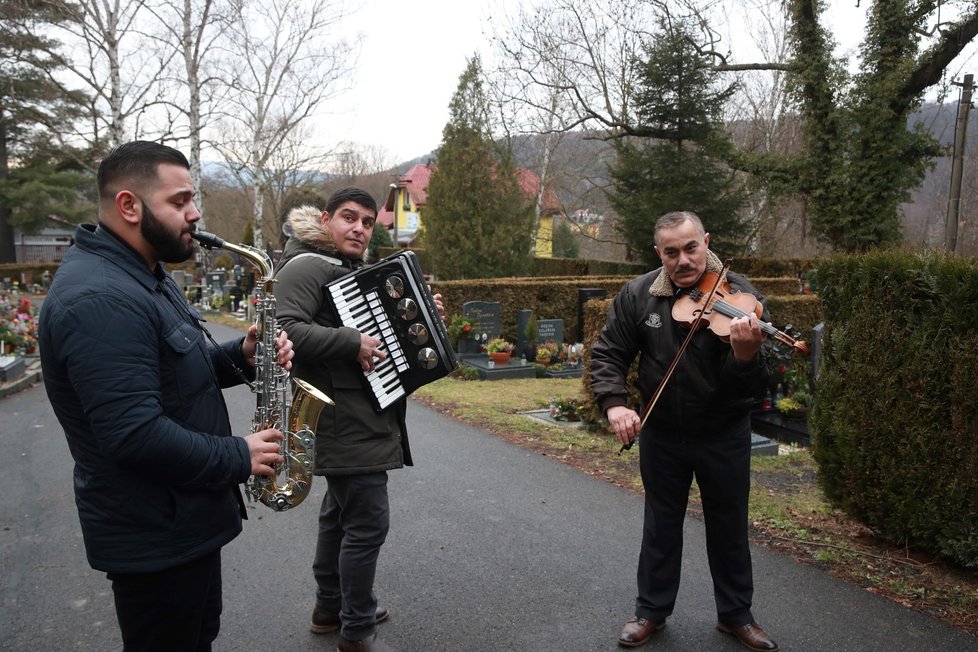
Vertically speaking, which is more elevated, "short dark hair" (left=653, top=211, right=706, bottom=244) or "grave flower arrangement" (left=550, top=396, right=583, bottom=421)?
"short dark hair" (left=653, top=211, right=706, bottom=244)

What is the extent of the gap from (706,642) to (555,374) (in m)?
8.30

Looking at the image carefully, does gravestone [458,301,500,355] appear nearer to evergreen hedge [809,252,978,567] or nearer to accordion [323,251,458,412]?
evergreen hedge [809,252,978,567]

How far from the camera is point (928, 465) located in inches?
155

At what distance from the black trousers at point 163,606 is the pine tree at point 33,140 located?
101 ft

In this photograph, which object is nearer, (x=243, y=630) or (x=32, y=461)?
(x=243, y=630)

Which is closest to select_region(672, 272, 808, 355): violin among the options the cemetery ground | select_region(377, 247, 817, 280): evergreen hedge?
the cemetery ground

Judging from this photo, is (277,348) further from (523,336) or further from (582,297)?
(582,297)

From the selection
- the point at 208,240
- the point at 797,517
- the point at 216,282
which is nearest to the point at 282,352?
the point at 208,240

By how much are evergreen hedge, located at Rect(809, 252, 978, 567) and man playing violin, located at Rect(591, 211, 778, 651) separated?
1.45 m

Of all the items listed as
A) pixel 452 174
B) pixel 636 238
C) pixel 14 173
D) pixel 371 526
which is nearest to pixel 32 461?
pixel 371 526

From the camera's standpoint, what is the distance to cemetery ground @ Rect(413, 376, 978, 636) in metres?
3.81

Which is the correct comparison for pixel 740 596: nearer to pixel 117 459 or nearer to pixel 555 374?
pixel 117 459

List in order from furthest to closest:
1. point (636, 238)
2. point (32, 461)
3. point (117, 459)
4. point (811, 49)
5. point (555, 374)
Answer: point (636, 238), point (811, 49), point (555, 374), point (32, 461), point (117, 459)

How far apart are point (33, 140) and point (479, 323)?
28423 millimetres
